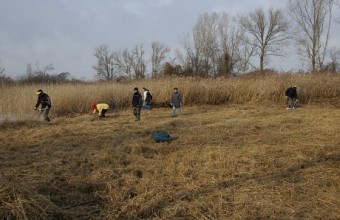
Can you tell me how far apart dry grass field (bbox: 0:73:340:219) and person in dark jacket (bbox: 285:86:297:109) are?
7442 millimetres

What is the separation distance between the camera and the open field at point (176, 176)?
→ 15.4ft

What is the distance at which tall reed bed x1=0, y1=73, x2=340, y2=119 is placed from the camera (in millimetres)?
20141

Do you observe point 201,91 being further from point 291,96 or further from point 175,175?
point 175,175

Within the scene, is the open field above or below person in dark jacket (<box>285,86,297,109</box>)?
below

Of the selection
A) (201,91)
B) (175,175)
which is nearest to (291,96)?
(201,91)

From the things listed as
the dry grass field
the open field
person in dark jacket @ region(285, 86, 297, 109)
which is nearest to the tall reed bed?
person in dark jacket @ region(285, 86, 297, 109)

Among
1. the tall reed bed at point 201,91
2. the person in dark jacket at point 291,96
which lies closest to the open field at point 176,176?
the person in dark jacket at point 291,96

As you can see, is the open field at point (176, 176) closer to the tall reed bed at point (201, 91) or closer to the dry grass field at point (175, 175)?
the dry grass field at point (175, 175)

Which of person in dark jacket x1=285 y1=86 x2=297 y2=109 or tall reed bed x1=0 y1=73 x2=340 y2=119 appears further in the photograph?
tall reed bed x1=0 y1=73 x2=340 y2=119

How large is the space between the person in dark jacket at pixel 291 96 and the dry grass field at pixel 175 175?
744 centimetres

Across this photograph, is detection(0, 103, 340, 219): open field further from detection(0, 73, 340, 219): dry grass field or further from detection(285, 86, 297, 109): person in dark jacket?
detection(285, 86, 297, 109): person in dark jacket

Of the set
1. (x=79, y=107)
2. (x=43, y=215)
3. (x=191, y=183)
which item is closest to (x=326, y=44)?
(x=79, y=107)

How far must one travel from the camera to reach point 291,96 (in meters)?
18.8

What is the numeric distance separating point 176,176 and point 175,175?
61 millimetres
